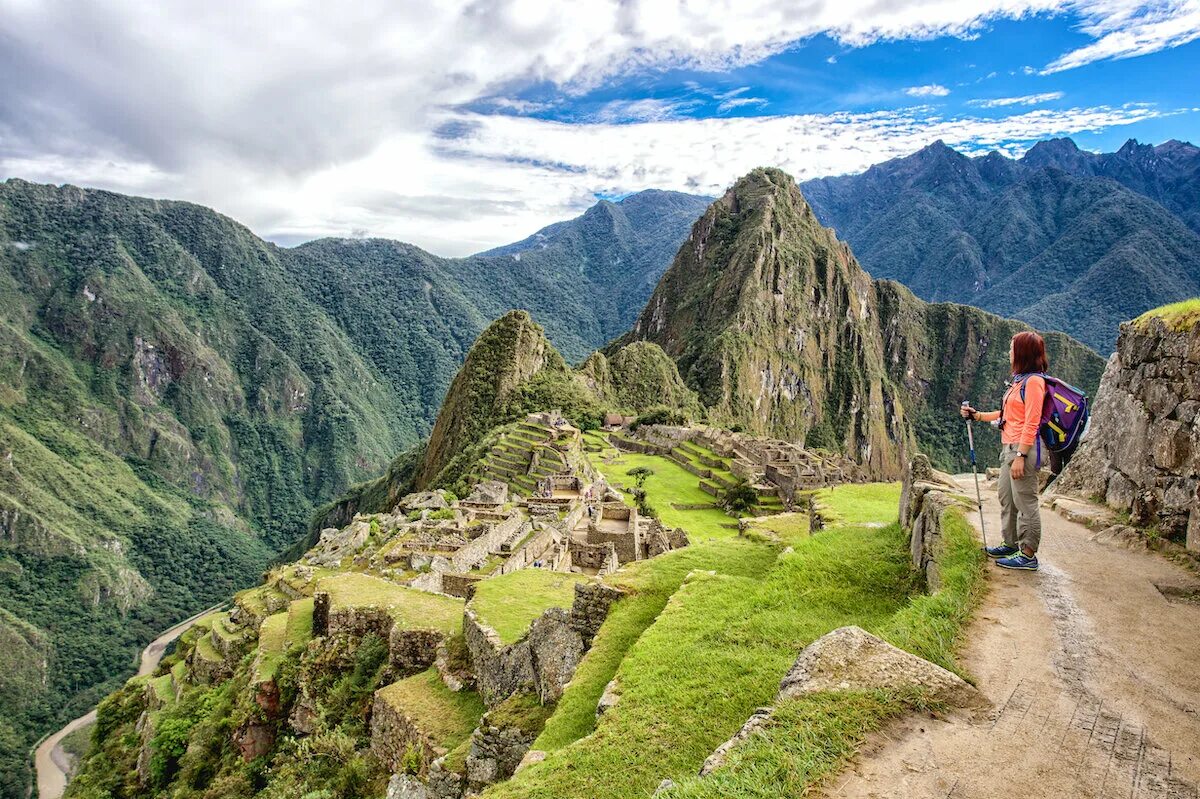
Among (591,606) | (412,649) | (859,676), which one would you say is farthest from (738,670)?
(412,649)

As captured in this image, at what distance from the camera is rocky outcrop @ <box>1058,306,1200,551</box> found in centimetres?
631

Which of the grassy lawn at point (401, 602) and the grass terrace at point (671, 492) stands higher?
the grassy lawn at point (401, 602)

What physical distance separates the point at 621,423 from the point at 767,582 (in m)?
86.0

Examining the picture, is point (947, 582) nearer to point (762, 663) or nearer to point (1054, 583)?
point (1054, 583)

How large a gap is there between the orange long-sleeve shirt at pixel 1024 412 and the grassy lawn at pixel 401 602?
29.4 feet

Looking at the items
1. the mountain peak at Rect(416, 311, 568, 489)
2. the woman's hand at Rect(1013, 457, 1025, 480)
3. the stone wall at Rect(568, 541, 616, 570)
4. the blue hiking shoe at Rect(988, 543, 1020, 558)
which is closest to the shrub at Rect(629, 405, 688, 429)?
the mountain peak at Rect(416, 311, 568, 489)

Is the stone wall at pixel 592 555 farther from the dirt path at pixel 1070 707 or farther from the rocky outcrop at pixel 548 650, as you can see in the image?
the dirt path at pixel 1070 707

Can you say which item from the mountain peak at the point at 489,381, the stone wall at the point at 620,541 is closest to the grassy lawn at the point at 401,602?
the stone wall at the point at 620,541

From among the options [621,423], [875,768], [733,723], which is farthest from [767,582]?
[621,423]

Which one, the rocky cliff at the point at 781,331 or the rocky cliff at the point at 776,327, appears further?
the rocky cliff at the point at 781,331

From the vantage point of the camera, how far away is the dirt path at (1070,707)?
3627mm

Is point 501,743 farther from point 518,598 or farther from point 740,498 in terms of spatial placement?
point 740,498

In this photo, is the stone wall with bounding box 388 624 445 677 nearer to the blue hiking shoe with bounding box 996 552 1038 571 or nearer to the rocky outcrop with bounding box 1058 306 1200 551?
the blue hiking shoe with bounding box 996 552 1038 571

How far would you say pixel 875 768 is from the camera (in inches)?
151
